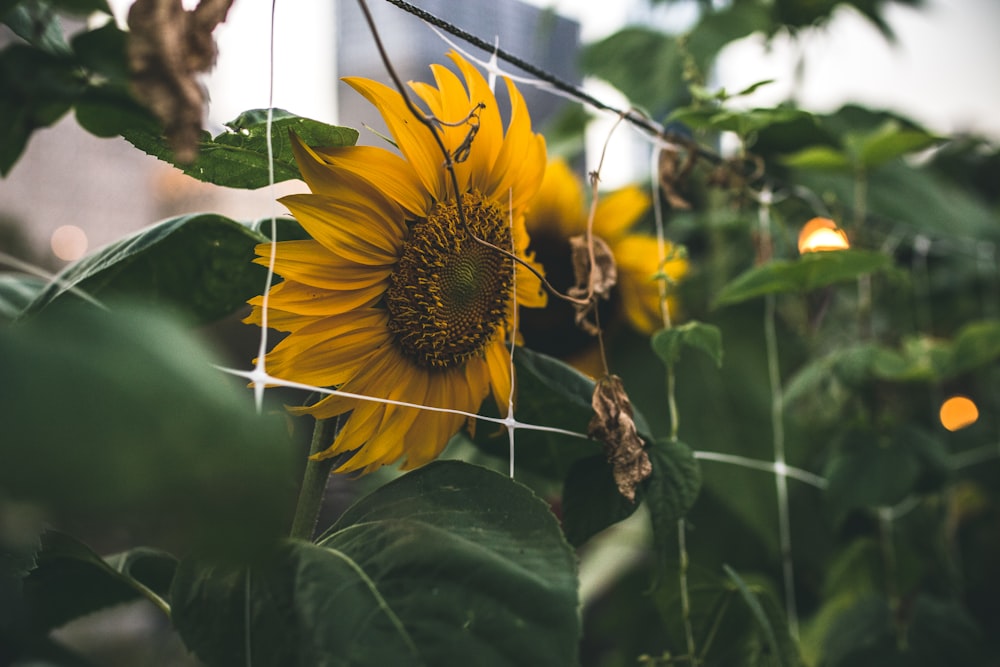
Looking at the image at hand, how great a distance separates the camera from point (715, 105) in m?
0.37

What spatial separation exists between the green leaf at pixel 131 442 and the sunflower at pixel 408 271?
0.39ft

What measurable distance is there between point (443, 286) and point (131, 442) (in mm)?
→ 166

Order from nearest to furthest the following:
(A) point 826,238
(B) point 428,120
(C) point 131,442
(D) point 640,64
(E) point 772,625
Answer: (C) point 131,442
(B) point 428,120
(E) point 772,625
(A) point 826,238
(D) point 640,64

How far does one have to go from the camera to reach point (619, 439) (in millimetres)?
272

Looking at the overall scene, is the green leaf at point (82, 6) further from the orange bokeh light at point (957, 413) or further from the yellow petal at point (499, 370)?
the orange bokeh light at point (957, 413)

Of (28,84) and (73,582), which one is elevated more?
(28,84)

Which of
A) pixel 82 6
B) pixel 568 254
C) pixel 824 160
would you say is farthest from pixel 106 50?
pixel 824 160

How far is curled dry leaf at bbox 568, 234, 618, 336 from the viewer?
0.99 ft

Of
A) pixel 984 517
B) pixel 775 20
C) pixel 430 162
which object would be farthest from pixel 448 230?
pixel 984 517

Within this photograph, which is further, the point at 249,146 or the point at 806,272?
the point at 806,272

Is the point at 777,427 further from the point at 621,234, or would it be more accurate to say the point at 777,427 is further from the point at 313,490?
the point at 313,490

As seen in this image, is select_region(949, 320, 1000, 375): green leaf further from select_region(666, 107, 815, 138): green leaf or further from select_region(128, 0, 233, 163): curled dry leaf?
select_region(128, 0, 233, 163): curled dry leaf

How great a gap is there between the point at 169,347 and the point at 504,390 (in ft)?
0.55

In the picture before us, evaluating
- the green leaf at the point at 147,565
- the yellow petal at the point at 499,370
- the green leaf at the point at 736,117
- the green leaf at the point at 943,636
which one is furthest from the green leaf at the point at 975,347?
the green leaf at the point at 147,565
